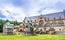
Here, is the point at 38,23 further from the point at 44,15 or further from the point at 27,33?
the point at 27,33

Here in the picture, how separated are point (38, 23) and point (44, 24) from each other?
3.54 metres

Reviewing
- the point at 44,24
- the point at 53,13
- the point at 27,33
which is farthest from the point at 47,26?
the point at 27,33

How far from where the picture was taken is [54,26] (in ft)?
216

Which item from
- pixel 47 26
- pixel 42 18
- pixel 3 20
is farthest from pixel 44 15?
pixel 3 20

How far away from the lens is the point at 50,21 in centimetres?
6856

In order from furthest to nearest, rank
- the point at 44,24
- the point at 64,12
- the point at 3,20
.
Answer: the point at 3,20, the point at 44,24, the point at 64,12

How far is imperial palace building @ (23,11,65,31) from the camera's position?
64.8 meters

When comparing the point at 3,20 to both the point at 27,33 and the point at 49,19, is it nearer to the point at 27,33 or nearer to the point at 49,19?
the point at 49,19

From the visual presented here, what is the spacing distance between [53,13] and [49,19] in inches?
130

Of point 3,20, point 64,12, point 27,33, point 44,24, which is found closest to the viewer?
point 27,33

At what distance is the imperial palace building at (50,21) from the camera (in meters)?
64.8

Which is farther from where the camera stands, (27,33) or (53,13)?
(53,13)

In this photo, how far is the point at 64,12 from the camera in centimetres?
6512

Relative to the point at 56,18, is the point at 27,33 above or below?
below
